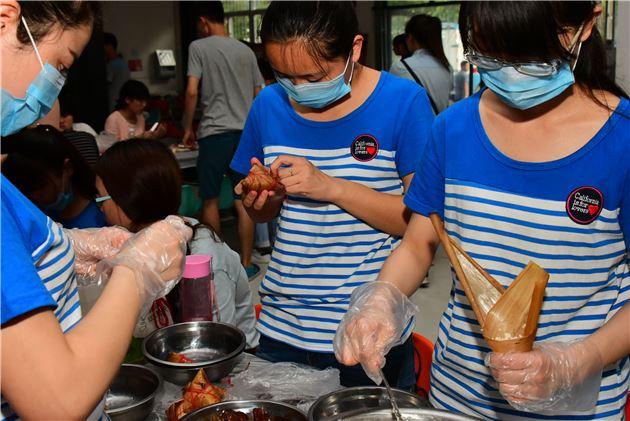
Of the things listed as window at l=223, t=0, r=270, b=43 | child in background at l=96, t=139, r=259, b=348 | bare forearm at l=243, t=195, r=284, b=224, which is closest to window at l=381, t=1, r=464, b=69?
window at l=223, t=0, r=270, b=43

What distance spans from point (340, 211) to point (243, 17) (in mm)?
10495

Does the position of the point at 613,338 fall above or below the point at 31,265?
below

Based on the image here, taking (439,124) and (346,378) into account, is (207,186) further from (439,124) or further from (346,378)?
(439,124)

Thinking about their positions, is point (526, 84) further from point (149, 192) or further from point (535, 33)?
point (149, 192)

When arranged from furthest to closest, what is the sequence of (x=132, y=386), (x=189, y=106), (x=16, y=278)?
(x=189, y=106)
(x=132, y=386)
(x=16, y=278)

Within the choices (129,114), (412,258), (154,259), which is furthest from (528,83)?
(129,114)

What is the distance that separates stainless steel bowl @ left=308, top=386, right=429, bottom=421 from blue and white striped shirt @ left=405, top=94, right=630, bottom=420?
0.10 meters

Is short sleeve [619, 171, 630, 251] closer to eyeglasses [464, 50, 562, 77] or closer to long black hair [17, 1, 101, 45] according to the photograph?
eyeglasses [464, 50, 562, 77]

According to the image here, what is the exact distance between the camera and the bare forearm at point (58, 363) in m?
0.86

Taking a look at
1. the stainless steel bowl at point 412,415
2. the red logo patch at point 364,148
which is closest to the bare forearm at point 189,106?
the red logo patch at point 364,148

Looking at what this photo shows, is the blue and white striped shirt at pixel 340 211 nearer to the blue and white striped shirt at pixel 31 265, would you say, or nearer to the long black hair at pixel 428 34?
the blue and white striped shirt at pixel 31 265

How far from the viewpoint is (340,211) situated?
1.84 metres

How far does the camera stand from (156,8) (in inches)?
412

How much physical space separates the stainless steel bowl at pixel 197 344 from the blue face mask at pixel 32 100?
849 millimetres
